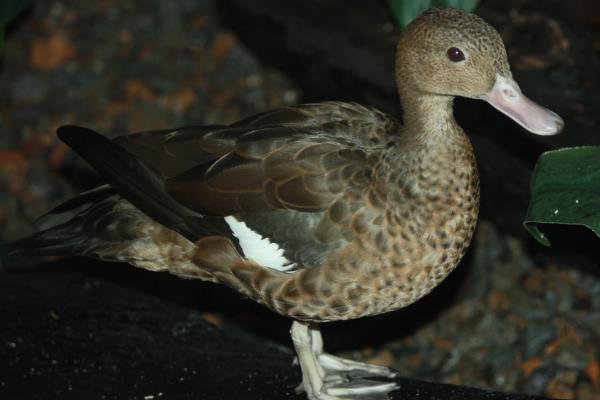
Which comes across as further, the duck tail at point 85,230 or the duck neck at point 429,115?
the duck tail at point 85,230

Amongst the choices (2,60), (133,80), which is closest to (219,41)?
(133,80)

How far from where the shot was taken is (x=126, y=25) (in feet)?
17.2

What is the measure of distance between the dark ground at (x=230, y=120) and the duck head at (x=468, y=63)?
2.72 ft

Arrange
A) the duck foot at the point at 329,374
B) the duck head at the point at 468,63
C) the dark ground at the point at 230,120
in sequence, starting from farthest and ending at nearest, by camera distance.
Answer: the dark ground at the point at 230,120
the duck foot at the point at 329,374
the duck head at the point at 468,63

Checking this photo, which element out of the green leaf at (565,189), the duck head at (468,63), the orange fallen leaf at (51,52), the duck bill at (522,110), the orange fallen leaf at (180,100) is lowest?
the green leaf at (565,189)

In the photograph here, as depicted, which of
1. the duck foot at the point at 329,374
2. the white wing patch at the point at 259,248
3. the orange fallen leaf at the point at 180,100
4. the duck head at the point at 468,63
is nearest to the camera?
the duck head at the point at 468,63

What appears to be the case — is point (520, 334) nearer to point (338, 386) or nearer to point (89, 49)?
point (338, 386)

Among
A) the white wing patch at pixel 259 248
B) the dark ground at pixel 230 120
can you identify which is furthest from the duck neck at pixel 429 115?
the dark ground at pixel 230 120

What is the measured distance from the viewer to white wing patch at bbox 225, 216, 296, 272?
8.50ft

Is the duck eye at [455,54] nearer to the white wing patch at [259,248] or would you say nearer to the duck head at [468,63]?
the duck head at [468,63]

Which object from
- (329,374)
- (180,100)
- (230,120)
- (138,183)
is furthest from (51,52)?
(329,374)

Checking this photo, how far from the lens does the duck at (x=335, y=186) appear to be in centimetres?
239

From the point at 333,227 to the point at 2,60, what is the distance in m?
3.14

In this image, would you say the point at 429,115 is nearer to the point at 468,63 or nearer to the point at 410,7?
the point at 468,63
